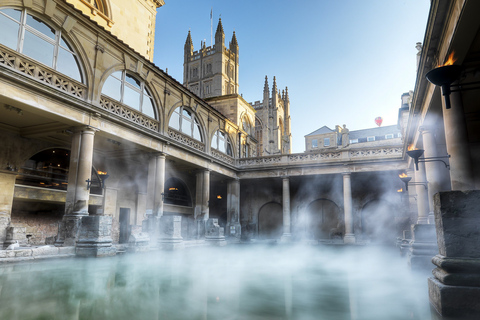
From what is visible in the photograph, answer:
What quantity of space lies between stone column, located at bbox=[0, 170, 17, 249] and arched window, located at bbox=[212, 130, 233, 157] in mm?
12067

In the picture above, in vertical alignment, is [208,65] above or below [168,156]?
above

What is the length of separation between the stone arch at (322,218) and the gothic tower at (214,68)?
30827 mm

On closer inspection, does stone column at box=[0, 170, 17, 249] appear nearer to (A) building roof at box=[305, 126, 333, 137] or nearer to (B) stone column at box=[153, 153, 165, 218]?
(B) stone column at box=[153, 153, 165, 218]

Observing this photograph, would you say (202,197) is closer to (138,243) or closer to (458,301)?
(138,243)

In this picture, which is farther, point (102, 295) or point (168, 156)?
point (168, 156)

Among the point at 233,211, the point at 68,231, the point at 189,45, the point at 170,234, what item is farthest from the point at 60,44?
the point at 189,45

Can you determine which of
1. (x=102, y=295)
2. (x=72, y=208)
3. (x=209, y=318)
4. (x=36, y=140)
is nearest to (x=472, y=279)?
(x=209, y=318)

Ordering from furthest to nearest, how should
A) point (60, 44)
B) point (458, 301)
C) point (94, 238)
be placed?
point (60, 44) → point (94, 238) → point (458, 301)

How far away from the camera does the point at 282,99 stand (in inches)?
2501

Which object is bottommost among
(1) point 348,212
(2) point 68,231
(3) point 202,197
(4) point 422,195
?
(2) point 68,231

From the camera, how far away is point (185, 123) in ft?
62.9

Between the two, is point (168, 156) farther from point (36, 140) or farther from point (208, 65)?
point (208, 65)

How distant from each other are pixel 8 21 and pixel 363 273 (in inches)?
510

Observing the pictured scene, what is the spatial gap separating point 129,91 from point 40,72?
4406 millimetres
